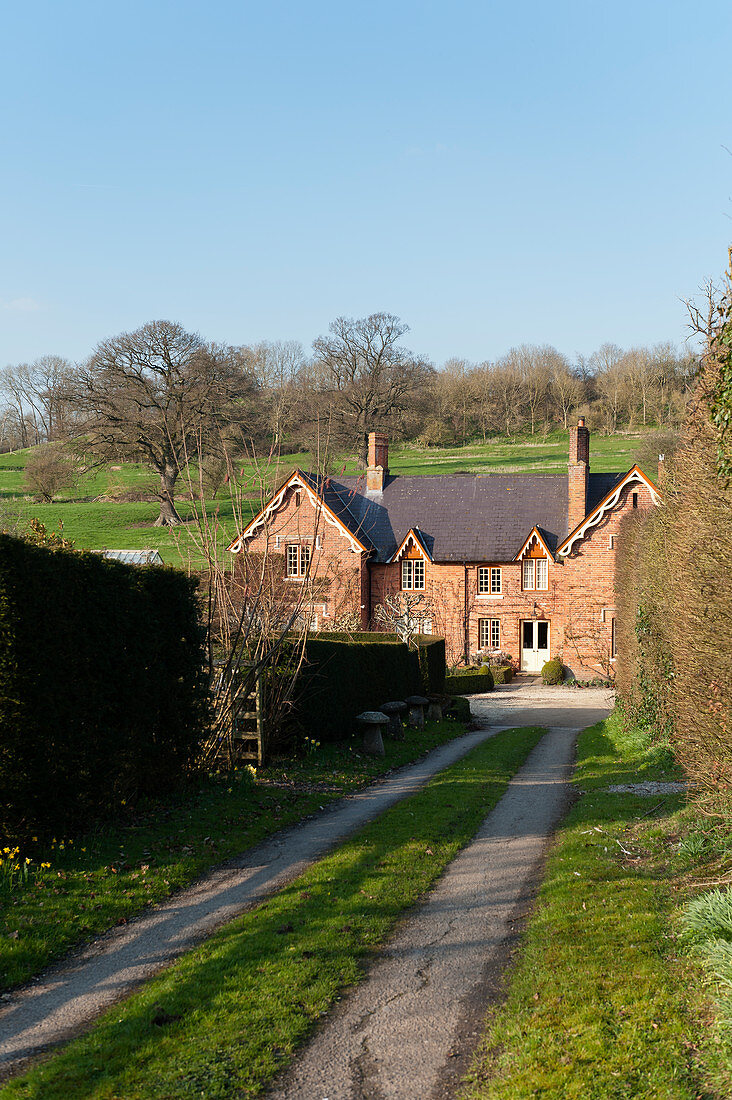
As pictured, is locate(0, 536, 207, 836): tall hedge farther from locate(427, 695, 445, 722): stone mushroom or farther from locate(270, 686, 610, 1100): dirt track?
locate(427, 695, 445, 722): stone mushroom

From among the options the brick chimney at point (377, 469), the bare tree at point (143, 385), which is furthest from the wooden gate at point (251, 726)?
the bare tree at point (143, 385)

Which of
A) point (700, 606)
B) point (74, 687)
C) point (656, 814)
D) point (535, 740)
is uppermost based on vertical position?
point (700, 606)

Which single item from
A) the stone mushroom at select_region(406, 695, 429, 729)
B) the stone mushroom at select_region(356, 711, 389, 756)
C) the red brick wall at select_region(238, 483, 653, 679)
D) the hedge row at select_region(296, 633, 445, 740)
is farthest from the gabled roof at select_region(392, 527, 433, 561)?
the stone mushroom at select_region(356, 711, 389, 756)

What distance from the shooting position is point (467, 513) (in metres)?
41.1

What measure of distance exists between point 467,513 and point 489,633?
6.16 metres

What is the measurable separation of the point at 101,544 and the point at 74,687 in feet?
145

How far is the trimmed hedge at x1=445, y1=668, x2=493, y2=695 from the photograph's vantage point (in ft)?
115

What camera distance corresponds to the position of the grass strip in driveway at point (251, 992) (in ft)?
15.5

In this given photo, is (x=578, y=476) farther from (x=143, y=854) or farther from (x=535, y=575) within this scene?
(x=143, y=854)

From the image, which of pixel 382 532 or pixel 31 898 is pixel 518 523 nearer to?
pixel 382 532

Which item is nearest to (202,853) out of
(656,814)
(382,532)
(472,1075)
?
(472,1075)

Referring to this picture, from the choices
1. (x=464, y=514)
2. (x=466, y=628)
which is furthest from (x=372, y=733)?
(x=464, y=514)

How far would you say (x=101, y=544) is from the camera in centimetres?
5128

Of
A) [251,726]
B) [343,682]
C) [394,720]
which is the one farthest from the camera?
[394,720]
